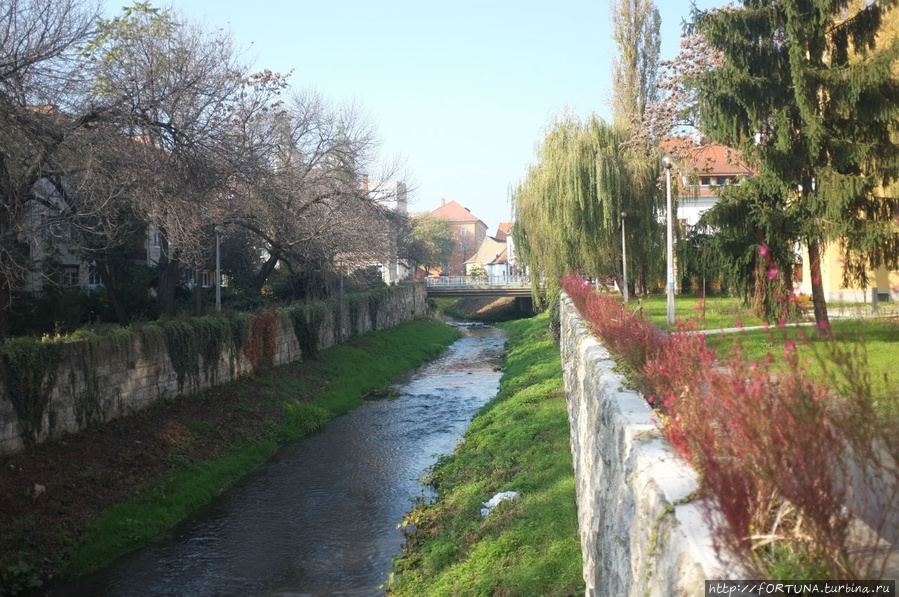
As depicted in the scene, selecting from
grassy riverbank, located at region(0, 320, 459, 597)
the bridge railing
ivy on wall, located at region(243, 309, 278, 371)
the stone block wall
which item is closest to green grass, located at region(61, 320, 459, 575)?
grassy riverbank, located at region(0, 320, 459, 597)

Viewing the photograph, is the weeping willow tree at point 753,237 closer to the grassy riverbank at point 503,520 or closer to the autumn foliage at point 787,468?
the grassy riverbank at point 503,520

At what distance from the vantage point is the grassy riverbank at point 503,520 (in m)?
7.78

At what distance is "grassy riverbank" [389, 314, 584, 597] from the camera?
25.5ft

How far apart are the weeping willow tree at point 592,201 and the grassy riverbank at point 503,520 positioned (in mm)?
9058

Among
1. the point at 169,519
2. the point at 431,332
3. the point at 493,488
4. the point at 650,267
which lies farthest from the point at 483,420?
the point at 431,332

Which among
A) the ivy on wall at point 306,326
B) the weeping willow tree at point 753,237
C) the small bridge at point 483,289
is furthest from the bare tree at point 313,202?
the small bridge at point 483,289

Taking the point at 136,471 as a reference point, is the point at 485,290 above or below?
above

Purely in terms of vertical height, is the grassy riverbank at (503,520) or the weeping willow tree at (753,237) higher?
the weeping willow tree at (753,237)

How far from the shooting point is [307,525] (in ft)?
38.9

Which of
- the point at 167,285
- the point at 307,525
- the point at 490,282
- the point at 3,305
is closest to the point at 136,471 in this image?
the point at 307,525

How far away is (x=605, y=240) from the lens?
24.4 metres

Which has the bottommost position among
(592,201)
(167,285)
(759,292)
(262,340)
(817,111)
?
(262,340)

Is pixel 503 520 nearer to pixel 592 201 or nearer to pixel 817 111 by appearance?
pixel 817 111

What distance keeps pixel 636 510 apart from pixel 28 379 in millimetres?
11149
